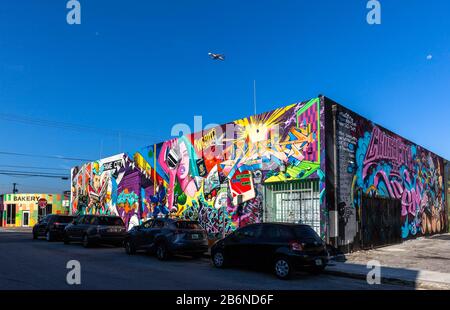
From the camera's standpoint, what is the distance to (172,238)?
1438cm

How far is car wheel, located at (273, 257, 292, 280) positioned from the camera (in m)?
10.6

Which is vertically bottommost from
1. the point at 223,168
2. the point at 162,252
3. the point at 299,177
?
the point at 162,252

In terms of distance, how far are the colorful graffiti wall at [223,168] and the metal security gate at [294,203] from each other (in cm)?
41

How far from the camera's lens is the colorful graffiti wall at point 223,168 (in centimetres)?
1691

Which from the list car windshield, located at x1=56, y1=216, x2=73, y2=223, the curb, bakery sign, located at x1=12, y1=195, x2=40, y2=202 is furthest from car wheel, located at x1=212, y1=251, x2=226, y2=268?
bakery sign, located at x1=12, y1=195, x2=40, y2=202

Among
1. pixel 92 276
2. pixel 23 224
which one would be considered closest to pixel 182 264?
pixel 92 276

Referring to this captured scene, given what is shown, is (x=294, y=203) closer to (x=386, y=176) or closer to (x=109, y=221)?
(x=386, y=176)

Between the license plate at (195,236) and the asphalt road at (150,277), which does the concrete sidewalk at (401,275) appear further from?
the license plate at (195,236)

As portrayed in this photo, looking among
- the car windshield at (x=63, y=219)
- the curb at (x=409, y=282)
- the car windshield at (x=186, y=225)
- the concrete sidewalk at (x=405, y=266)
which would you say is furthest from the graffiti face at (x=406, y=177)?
the car windshield at (x=63, y=219)

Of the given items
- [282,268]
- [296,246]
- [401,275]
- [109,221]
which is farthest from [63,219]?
[401,275]

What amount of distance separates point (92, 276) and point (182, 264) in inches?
144

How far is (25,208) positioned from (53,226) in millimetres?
36694

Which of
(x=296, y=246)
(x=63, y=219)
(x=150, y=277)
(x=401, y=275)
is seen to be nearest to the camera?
(x=150, y=277)
